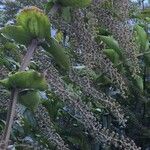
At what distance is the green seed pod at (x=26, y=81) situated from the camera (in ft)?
4.97

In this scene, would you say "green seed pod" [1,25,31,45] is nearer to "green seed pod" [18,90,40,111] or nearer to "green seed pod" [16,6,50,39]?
"green seed pod" [16,6,50,39]

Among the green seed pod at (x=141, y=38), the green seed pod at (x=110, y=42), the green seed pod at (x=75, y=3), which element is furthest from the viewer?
the green seed pod at (x=141, y=38)

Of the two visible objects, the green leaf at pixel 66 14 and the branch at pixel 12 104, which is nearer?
the branch at pixel 12 104

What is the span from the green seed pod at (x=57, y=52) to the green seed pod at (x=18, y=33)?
0.23 ft

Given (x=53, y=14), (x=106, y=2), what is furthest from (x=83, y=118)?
(x=106, y=2)

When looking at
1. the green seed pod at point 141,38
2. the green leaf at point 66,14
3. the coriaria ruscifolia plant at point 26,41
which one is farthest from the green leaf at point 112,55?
the coriaria ruscifolia plant at point 26,41

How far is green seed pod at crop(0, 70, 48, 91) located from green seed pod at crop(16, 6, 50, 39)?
19 centimetres

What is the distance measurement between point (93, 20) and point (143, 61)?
692 millimetres

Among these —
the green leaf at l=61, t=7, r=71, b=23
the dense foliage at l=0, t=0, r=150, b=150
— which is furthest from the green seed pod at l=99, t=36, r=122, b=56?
the green leaf at l=61, t=7, r=71, b=23

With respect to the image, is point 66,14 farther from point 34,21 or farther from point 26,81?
point 26,81

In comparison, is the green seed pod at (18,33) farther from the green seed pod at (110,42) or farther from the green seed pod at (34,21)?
the green seed pod at (110,42)

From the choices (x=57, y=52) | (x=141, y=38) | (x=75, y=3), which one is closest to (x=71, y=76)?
(x=57, y=52)

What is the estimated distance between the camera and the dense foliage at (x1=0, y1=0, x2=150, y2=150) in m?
1.62

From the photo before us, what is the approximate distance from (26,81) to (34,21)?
0.72ft
